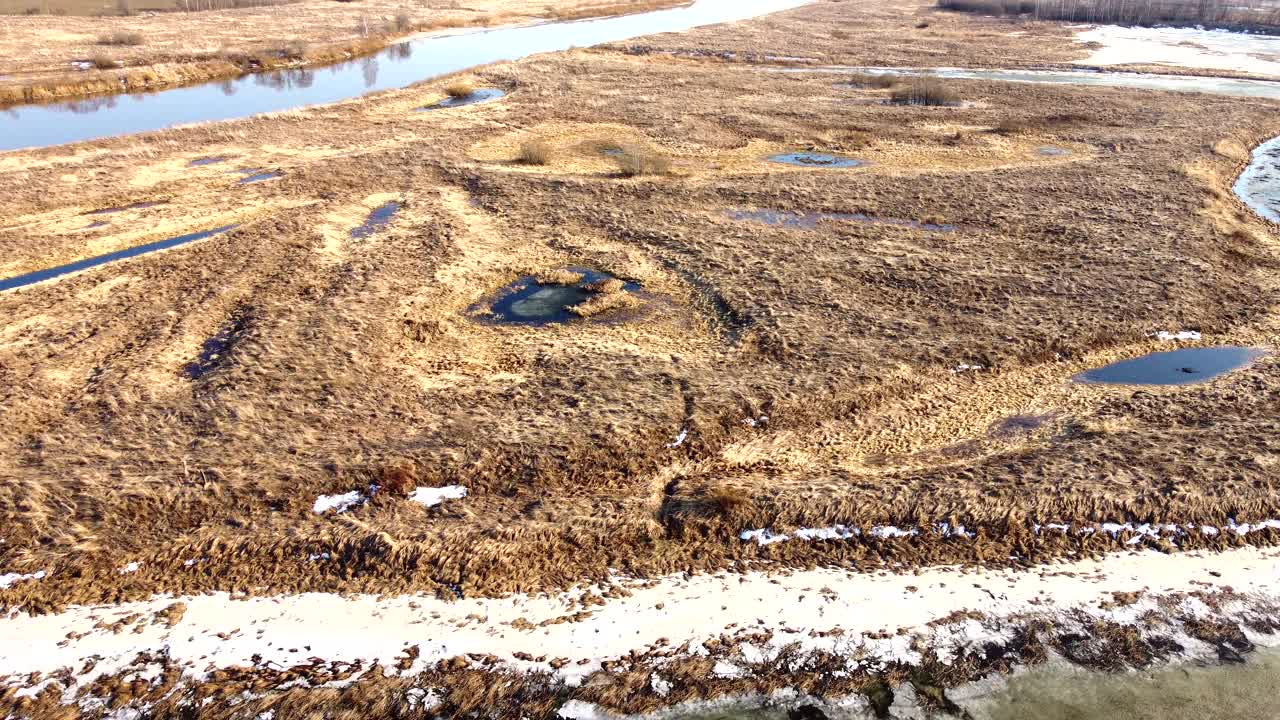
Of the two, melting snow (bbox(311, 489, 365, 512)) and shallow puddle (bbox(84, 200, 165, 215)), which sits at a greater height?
shallow puddle (bbox(84, 200, 165, 215))

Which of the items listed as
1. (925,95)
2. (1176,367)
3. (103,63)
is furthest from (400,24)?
(1176,367)

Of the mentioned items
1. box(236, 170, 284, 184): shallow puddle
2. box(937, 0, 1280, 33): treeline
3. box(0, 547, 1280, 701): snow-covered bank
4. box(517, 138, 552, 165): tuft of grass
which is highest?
box(937, 0, 1280, 33): treeline

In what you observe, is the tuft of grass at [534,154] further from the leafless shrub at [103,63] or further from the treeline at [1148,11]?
the treeline at [1148,11]

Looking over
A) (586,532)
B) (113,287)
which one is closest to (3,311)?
(113,287)

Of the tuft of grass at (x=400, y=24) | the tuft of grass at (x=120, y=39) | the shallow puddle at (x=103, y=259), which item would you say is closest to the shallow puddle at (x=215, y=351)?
the shallow puddle at (x=103, y=259)

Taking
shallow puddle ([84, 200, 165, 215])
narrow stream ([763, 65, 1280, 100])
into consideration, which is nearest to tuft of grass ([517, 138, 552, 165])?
shallow puddle ([84, 200, 165, 215])

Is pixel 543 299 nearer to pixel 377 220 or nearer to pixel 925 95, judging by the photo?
pixel 377 220

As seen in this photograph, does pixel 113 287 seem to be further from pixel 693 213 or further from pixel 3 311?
pixel 693 213

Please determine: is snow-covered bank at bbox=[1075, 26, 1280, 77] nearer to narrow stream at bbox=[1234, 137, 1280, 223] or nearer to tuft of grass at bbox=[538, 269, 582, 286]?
narrow stream at bbox=[1234, 137, 1280, 223]
